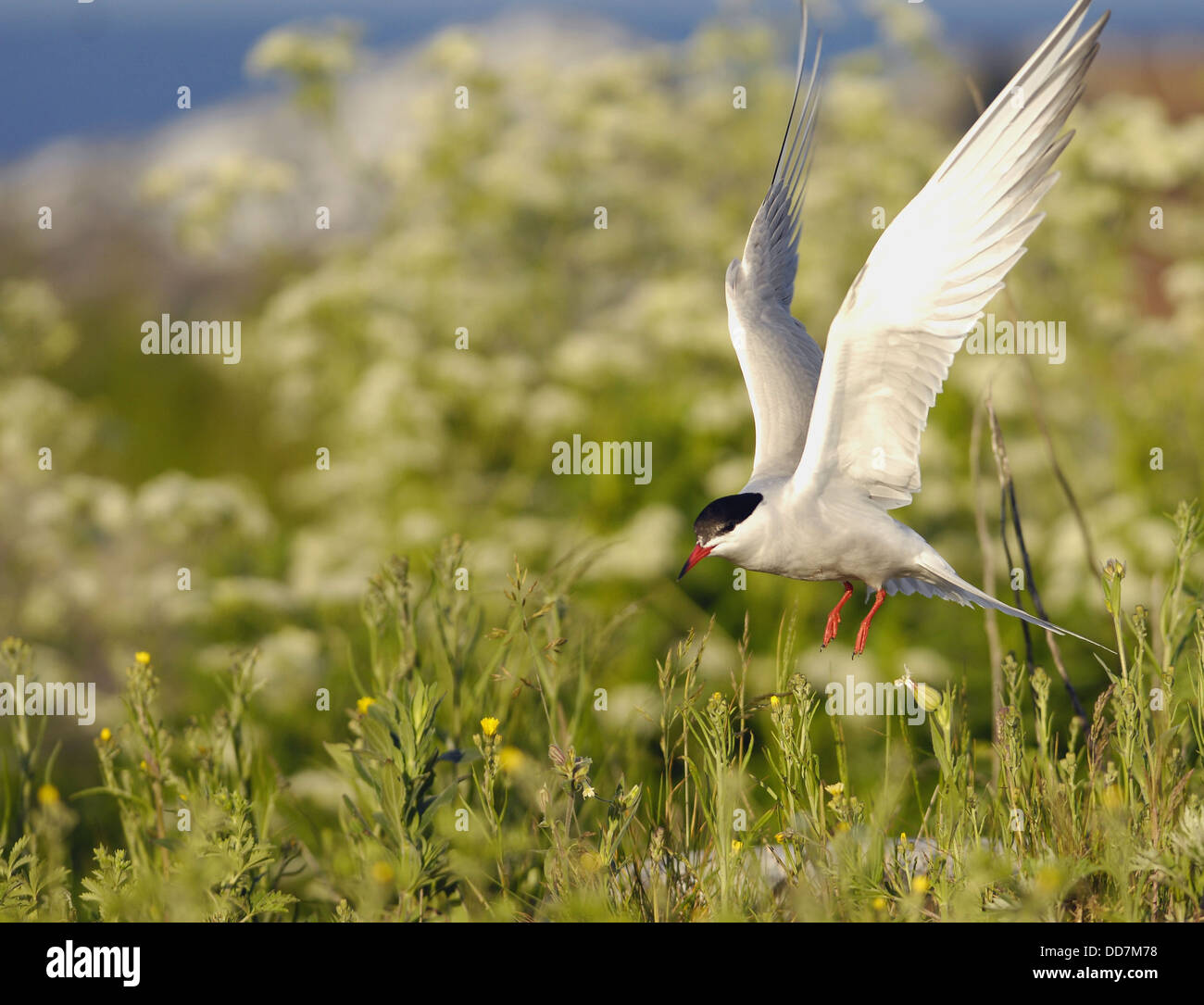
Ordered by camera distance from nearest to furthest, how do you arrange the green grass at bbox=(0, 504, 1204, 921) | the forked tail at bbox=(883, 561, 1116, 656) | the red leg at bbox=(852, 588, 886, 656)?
the forked tail at bbox=(883, 561, 1116, 656), the red leg at bbox=(852, 588, 886, 656), the green grass at bbox=(0, 504, 1204, 921)

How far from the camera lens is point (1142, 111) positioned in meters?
5.08

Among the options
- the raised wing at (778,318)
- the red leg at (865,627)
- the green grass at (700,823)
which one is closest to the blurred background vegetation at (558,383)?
the green grass at (700,823)

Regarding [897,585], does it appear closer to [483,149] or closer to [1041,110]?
[1041,110]

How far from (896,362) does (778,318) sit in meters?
0.49

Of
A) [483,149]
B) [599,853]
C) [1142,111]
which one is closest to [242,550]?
[483,149]

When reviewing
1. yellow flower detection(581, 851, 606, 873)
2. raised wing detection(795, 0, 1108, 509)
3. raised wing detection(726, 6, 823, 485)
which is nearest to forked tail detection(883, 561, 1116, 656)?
raised wing detection(795, 0, 1108, 509)

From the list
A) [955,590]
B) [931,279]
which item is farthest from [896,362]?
[955,590]

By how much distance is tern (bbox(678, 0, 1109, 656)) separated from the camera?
54.1 inches

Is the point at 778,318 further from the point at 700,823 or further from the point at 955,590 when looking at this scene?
the point at 700,823

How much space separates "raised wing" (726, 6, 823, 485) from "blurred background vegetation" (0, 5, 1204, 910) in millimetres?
1972

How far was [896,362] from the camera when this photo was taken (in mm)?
1588

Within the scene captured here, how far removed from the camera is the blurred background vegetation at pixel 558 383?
14.0ft

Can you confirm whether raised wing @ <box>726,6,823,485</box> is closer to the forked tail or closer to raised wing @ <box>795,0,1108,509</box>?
raised wing @ <box>795,0,1108,509</box>
